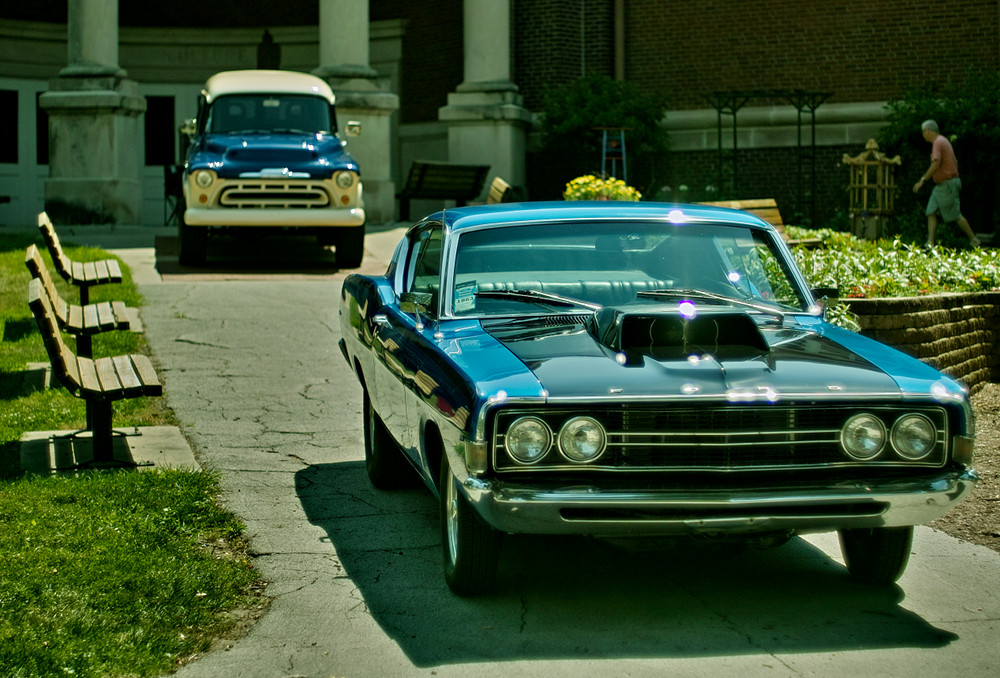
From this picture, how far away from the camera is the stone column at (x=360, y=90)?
67.6 feet

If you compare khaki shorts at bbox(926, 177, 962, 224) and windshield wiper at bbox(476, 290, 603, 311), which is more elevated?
khaki shorts at bbox(926, 177, 962, 224)

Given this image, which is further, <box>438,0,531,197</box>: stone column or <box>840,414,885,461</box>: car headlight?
<box>438,0,531,197</box>: stone column

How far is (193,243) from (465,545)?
1077cm

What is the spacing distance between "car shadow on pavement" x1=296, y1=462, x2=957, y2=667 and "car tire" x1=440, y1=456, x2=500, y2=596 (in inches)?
3.2

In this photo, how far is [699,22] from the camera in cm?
2247

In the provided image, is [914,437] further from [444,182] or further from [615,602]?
[444,182]

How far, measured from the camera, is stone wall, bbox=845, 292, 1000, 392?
8578 mm

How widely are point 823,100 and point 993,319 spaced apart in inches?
462

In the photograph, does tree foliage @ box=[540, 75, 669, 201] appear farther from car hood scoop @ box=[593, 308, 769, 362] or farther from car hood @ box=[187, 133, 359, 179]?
car hood scoop @ box=[593, 308, 769, 362]

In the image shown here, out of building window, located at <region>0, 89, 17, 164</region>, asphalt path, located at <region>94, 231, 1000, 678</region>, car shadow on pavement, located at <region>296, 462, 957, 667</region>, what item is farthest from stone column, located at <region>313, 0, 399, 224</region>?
car shadow on pavement, located at <region>296, 462, 957, 667</region>

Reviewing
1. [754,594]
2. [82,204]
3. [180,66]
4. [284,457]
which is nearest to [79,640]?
[754,594]

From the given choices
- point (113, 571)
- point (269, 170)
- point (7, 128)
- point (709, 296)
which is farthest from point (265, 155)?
point (7, 128)

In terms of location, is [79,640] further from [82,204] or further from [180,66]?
[180,66]

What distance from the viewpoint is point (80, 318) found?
827 centimetres
